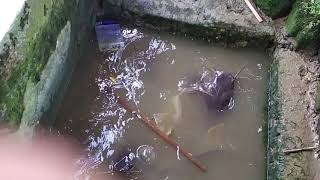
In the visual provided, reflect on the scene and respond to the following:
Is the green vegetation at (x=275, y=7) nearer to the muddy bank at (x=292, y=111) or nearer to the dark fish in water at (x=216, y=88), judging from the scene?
the muddy bank at (x=292, y=111)

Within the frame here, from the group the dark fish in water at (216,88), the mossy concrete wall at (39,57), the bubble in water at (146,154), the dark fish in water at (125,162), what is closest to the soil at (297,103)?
the dark fish in water at (216,88)

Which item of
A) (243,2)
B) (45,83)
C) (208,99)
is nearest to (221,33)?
(243,2)

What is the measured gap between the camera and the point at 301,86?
351 cm

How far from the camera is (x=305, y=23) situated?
11.7ft

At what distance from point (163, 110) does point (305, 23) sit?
124 centimetres

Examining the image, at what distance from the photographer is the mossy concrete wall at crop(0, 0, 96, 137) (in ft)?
8.25

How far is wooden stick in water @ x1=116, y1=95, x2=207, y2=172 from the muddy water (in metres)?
0.03

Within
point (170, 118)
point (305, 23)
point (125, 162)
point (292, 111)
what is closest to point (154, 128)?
point (170, 118)

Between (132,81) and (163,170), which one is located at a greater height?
(132,81)

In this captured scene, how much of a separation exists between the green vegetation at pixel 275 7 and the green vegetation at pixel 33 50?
1567 mm

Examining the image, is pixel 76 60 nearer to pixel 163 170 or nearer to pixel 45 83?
pixel 45 83

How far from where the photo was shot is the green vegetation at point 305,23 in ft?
11.4

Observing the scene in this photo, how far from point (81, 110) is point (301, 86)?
164 cm

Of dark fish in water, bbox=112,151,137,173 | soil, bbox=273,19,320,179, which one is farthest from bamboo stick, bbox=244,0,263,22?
dark fish in water, bbox=112,151,137,173
